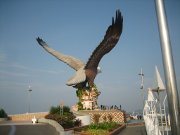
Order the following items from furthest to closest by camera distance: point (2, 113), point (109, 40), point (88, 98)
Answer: point (88, 98) < point (2, 113) < point (109, 40)

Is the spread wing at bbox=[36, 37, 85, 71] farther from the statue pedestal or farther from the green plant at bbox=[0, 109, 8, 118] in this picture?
the green plant at bbox=[0, 109, 8, 118]

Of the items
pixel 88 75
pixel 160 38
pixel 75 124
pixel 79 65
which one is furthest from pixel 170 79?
pixel 79 65

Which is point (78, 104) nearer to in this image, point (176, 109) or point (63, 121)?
point (63, 121)

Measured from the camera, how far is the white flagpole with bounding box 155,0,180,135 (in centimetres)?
319

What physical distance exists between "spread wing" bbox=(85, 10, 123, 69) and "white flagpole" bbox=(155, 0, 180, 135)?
16.0m

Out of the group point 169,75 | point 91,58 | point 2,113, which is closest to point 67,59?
point 91,58

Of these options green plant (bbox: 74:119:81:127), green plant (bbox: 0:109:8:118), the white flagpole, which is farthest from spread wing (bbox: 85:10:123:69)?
the white flagpole

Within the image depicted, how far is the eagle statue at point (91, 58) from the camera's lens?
2163cm

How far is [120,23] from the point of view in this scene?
21.0 meters

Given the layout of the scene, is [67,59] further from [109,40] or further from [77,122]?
[77,122]

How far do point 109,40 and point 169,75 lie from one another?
19548 mm

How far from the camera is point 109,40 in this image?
74.3ft

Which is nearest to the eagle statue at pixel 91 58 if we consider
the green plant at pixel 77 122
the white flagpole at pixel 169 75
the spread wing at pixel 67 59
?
the spread wing at pixel 67 59

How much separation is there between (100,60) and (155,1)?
23.3 metres
